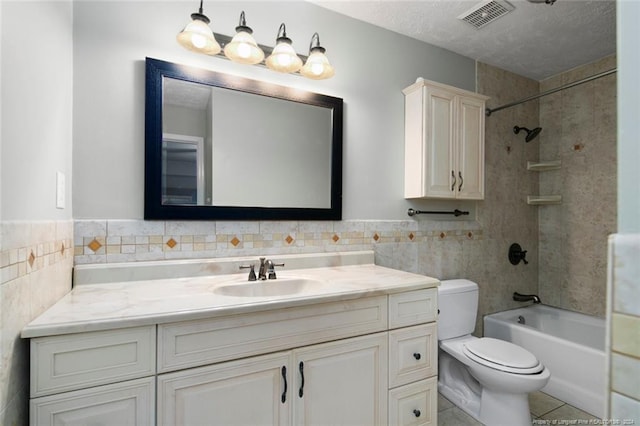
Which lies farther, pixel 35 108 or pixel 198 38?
pixel 198 38

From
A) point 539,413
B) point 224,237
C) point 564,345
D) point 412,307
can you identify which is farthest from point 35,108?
point 564,345

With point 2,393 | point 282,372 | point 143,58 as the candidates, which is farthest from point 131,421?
point 143,58

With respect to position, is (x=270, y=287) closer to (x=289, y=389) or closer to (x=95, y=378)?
(x=289, y=389)

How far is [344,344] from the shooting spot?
1.30 m

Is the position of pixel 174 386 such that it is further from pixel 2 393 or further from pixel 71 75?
pixel 71 75

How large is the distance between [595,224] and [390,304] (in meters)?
2.25

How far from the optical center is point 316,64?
1729 mm

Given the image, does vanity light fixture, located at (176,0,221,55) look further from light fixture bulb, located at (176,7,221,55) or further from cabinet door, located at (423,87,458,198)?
cabinet door, located at (423,87,458,198)

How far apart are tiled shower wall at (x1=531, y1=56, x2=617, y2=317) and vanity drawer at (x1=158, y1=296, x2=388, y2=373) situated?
2.26m

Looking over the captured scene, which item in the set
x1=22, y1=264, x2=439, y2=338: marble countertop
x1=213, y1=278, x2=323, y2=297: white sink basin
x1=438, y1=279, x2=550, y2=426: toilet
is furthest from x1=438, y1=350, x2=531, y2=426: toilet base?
x1=213, y1=278, x2=323, y2=297: white sink basin

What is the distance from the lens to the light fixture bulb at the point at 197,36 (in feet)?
4.75

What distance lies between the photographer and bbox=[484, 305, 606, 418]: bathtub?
6.40ft

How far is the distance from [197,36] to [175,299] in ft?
3.85

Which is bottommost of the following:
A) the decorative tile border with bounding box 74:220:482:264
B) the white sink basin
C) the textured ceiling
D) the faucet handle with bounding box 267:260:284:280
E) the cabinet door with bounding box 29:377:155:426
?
the cabinet door with bounding box 29:377:155:426
